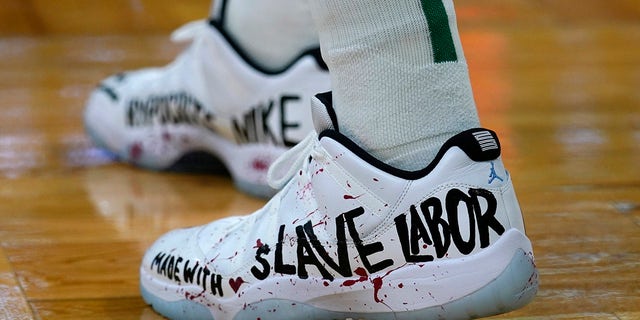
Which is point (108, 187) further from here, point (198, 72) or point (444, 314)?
point (444, 314)

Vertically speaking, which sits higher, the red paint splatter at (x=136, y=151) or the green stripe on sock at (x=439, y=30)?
the green stripe on sock at (x=439, y=30)

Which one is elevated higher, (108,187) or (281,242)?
(281,242)

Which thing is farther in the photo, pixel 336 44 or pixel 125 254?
pixel 125 254

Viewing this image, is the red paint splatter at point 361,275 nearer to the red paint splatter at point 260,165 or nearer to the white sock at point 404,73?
the white sock at point 404,73

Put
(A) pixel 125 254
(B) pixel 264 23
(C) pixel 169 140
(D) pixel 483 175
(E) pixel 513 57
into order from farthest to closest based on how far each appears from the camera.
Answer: (E) pixel 513 57 < (C) pixel 169 140 < (B) pixel 264 23 < (A) pixel 125 254 < (D) pixel 483 175

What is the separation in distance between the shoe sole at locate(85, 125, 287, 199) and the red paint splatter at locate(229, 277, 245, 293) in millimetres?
357

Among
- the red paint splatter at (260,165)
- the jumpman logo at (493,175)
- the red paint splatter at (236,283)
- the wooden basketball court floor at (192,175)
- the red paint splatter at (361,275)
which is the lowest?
the wooden basketball court floor at (192,175)

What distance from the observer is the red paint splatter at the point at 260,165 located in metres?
1.21

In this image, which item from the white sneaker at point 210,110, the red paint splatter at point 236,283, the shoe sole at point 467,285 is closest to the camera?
the shoe sole at point 467,285

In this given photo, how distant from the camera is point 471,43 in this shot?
1.91 m

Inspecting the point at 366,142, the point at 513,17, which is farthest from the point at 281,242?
the point at 513,17

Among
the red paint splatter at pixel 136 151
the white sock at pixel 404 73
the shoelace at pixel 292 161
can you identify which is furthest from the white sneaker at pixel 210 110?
the white sock at pixel 404 73

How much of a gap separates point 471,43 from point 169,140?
732 millimetres

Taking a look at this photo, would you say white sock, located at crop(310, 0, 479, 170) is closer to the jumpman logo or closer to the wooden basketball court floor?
the jumpman logo
